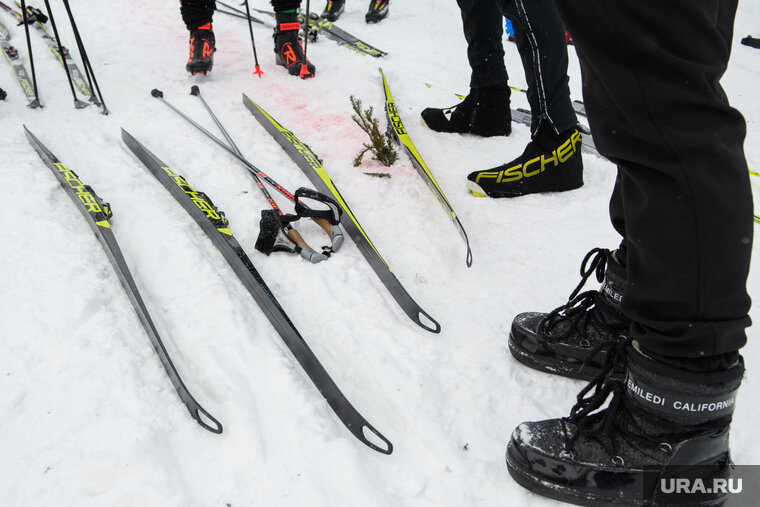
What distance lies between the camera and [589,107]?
→ 1.10 metres

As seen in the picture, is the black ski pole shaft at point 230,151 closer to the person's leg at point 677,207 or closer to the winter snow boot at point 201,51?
the winter snow boot at point 201,51

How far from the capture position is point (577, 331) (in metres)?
1.65

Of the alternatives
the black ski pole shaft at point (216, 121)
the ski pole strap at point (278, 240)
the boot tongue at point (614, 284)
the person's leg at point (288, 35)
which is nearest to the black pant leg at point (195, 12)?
the person's leg at point (288, 35)

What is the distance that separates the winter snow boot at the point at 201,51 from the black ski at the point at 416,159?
1475 mm

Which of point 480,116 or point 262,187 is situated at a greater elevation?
point 480,116

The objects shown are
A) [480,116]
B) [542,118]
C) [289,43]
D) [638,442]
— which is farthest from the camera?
[289,43]

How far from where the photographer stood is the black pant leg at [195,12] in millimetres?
4266

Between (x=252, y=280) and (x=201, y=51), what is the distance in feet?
9.58

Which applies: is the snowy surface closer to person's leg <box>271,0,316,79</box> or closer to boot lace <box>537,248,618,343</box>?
boot lace <box>537,248,618,343</box>

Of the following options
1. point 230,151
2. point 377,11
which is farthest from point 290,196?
point 377,11

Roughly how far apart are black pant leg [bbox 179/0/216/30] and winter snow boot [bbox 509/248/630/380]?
3925mm

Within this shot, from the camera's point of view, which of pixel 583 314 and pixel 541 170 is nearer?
pixel 583 314

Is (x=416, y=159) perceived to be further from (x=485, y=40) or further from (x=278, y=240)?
A: (x=278, y=240)

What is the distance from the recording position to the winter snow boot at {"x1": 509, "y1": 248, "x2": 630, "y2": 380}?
5.17 ft
